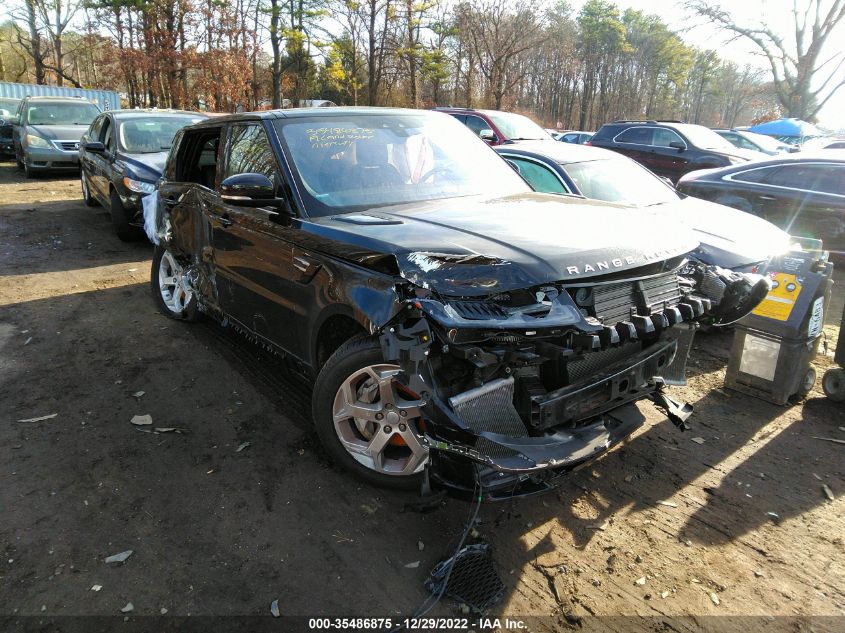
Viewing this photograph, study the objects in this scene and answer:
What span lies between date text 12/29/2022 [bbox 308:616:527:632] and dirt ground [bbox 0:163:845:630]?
48 mm

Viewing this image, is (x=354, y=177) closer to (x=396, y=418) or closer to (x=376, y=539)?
(x=396, y=418)

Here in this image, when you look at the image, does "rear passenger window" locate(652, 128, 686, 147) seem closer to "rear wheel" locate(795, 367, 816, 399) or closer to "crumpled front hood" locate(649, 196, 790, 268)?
"crumpled front hood" locate(649, 196, 790, 268)

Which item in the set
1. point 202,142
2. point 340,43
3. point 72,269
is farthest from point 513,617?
point 340,43

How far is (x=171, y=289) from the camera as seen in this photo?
19.5 ft

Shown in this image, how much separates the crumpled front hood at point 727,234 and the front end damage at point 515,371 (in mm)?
2668

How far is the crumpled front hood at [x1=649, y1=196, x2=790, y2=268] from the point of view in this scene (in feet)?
16.8

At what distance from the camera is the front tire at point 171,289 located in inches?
219

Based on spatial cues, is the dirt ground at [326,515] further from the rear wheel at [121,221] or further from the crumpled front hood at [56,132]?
the crumpled front hood at [56,132]

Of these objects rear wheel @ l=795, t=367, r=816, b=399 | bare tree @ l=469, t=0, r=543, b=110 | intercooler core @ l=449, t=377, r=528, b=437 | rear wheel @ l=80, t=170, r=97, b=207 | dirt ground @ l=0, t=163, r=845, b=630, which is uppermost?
bare tree @ l=469, t=0, r=543, b=110

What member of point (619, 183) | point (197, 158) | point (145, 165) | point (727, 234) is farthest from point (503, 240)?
point (145, 165)

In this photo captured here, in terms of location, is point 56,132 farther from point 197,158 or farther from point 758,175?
point 758,175

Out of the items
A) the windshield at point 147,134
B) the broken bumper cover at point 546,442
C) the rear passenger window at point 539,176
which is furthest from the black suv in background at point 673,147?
the broken bumper cover at point 546,442

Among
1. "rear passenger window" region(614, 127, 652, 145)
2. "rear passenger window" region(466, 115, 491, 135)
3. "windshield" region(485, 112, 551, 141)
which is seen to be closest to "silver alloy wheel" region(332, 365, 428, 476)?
"windshield" region(485, 112, 551, 141)

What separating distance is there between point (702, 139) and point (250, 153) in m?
11.1
